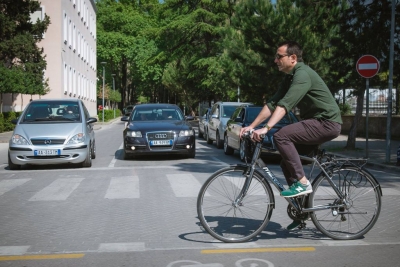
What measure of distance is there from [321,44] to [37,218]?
14.3m

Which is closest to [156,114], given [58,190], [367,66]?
[367,66]

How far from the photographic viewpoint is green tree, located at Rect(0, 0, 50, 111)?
31.7 m

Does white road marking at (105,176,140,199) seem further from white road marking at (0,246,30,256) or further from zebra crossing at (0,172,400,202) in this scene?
white road marking at (0,246,30,256)

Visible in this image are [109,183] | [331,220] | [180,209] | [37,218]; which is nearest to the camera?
[331,220]

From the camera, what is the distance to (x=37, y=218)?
285 inches

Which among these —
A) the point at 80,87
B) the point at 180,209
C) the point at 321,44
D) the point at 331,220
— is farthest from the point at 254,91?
the point at 80,87

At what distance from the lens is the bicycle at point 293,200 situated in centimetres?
567

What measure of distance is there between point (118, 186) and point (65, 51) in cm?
3465

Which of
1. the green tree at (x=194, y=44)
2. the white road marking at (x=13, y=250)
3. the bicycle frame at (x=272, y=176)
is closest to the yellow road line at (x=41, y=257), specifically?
the white road marking at (x=13, y=250)

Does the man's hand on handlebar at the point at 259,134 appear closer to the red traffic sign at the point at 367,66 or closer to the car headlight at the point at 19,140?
the car headlight at the point at 19,140

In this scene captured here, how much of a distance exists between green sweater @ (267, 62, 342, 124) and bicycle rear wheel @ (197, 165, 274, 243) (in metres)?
0.78

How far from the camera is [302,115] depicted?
18.9 feet

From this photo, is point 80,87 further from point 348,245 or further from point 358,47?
point 348,245

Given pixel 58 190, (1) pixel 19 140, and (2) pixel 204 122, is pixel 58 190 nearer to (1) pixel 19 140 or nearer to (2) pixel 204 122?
(1) pixel 19 140
